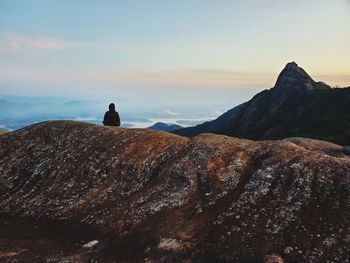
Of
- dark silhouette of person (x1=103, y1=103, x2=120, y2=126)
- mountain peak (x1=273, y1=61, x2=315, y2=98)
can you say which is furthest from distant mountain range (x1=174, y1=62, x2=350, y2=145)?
dark silhouette of person (x1=103, y1=103, x2=120, y2=126)

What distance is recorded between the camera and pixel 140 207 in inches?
1480

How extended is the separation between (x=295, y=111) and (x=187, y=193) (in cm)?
13580

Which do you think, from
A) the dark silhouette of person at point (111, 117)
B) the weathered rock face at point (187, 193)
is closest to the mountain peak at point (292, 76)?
the dark silhouette of person at point (111, 117)

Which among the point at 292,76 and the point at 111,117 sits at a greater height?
the point at 292,76

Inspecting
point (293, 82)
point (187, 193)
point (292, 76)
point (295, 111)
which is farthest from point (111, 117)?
point (292, 76)

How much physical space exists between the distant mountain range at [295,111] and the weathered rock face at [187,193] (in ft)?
251

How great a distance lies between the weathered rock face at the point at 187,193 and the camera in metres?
30.3

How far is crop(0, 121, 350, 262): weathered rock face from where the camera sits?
99.5ft

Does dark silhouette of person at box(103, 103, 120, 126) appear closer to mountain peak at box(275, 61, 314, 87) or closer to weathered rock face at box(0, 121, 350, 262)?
weathered rock face at box(0, 121, 350, 262)

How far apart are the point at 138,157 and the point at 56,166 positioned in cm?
1076

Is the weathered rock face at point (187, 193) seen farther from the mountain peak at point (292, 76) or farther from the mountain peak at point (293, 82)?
the mountain peak at point (292, 76)

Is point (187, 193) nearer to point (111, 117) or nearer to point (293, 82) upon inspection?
point (111, 117)

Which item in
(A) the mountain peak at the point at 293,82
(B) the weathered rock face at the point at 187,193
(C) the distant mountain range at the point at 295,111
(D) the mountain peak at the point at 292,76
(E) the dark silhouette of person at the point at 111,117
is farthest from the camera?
(D) the mountain peak at the point at 292,76

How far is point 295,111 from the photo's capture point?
164250 mm
